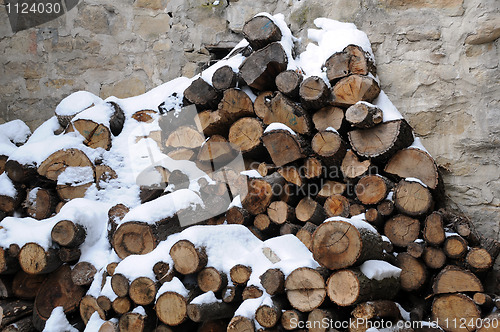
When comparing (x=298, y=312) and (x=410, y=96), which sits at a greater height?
(x=410, y=96)

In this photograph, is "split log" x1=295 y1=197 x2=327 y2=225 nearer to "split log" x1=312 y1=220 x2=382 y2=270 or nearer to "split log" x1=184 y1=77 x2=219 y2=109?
"split log" x1=312 y1=220 x2=382 y2=270

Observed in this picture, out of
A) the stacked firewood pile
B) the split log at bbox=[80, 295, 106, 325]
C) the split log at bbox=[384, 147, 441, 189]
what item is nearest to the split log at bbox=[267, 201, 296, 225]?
the stacked firewood pile

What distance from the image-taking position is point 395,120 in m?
2.62

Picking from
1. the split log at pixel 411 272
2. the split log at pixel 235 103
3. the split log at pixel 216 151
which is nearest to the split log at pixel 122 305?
the split log at pixel 216 151

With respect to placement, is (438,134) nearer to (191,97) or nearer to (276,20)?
(276,20)

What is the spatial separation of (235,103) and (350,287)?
150 cm

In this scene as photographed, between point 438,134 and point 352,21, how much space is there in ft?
3.43

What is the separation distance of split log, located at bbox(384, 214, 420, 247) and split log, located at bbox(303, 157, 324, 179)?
0.50 metres

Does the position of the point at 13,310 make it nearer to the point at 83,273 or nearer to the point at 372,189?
the point at 83,273

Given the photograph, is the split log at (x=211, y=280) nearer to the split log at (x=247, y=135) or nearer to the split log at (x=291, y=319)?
the split log at (x=291, y=319)

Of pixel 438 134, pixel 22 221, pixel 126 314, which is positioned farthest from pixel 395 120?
pixel 22 221

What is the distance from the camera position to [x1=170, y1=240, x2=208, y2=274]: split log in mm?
2260

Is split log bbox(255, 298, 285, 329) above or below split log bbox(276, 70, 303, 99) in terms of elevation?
below

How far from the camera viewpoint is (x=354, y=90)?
274cm
